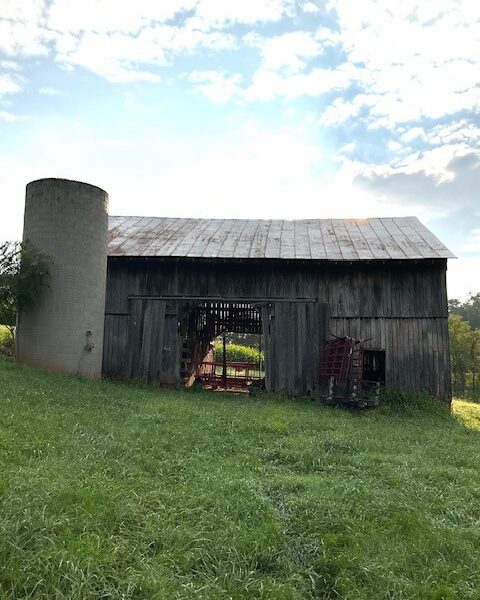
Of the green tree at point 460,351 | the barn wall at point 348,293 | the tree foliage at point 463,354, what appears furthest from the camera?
the green tree at point 460,351

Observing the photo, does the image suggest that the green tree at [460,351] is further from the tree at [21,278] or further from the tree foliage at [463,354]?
the tree at [21,278]

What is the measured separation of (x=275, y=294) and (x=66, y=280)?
22.4 ft

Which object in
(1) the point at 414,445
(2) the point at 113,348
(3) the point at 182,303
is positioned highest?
(3) the point at 182,303

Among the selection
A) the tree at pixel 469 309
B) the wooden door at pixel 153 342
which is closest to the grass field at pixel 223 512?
the wooden door at pixel 153 342

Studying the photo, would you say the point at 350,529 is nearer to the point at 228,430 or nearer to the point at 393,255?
the point at 228,430

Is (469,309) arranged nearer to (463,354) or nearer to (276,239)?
(463,354)

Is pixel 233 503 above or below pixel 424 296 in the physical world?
below

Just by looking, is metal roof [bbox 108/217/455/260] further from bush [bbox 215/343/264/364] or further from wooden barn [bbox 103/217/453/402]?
bush [bbox 215/343/264/364]

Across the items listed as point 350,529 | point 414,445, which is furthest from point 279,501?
point 414,445

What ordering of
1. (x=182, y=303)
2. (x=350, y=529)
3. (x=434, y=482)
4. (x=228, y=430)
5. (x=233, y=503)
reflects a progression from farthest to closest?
(x=182, y=303) → (x=228, y=430) → (x=434, y=482) → (x=233, y=503) → (x=350, y=529)

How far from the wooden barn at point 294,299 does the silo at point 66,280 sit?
2.15 meters

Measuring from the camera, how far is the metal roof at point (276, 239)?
1569 centimetres

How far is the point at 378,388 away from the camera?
1412 cm

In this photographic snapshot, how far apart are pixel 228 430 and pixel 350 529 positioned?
4.13 m
